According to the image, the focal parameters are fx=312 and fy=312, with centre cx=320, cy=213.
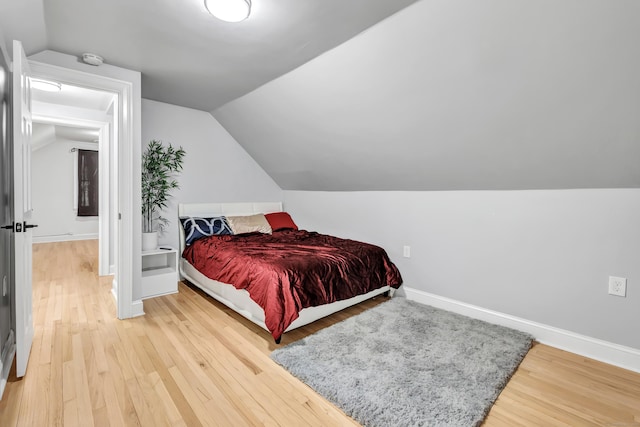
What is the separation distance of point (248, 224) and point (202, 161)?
1.06m

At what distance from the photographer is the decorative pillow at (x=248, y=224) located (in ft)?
13.2

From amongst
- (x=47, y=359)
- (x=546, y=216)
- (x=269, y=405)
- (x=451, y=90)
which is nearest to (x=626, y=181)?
(x=546, y=216)

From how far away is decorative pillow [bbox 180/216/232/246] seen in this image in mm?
3703

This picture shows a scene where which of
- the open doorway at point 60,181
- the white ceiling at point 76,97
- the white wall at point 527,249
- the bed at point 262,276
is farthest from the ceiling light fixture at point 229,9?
the open doorway at point 60,181

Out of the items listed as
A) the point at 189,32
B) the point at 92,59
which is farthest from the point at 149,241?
the point at 189,32

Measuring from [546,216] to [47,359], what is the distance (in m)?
3.84

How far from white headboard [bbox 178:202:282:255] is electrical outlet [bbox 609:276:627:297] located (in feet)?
13.0

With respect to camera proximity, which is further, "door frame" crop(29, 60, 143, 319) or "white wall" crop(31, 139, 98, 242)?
"white wall" crop(31, 139, 98, 242)

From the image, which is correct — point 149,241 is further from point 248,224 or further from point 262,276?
point 262,276

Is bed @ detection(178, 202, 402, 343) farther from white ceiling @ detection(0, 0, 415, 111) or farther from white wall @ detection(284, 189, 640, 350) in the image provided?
white ceiling @ detection(0, 0, 415, 111)

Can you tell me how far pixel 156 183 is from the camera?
11.6 ft

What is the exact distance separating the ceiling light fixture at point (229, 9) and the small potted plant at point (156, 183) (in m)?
2.13

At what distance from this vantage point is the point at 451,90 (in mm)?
2225

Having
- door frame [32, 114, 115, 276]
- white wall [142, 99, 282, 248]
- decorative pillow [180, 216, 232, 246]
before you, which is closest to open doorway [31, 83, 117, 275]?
door frame [32, 114, 115, 276]
